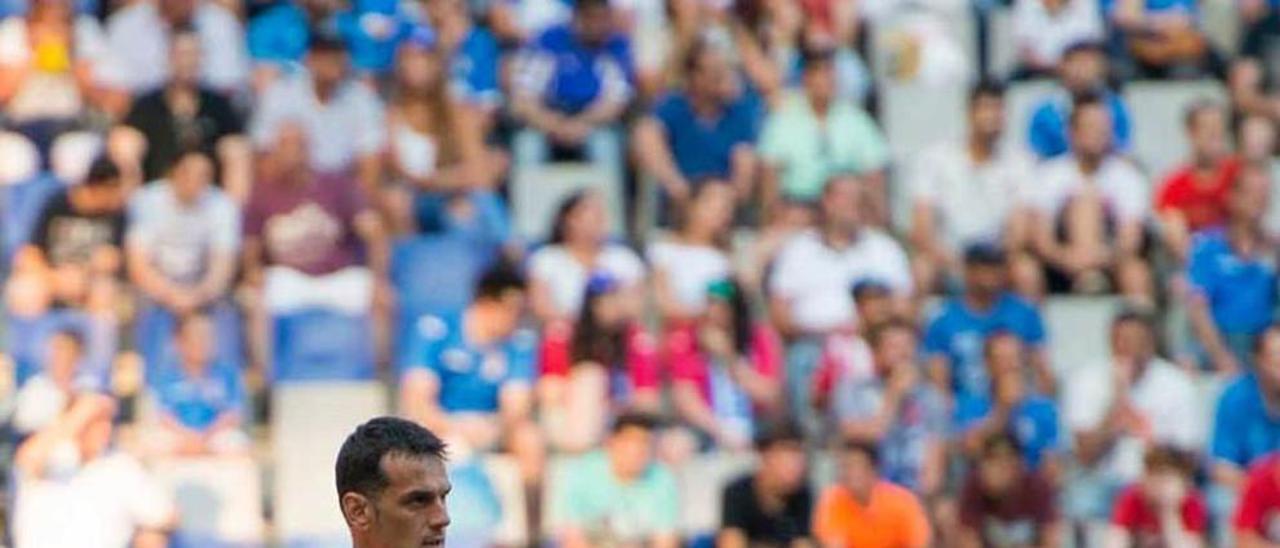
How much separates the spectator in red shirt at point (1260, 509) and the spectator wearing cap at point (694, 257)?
8.14ft

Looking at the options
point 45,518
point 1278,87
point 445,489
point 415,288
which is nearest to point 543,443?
point 415,288

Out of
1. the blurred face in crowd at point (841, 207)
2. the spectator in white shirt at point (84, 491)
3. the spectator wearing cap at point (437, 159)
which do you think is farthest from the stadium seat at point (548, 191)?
the spectator in white shirt at point (84, 491)

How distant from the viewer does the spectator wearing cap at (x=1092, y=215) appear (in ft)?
51.3

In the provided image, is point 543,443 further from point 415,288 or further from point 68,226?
point 68,226

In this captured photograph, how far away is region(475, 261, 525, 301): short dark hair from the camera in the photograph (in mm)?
14234

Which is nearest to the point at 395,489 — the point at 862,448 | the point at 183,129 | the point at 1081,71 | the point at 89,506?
the point at 89,506

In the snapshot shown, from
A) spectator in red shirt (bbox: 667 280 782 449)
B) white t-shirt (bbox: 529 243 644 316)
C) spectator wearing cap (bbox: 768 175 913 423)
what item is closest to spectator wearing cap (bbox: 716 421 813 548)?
spectator in red shirt (bbox: 667 280 782 449)

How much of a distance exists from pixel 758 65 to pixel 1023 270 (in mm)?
1887

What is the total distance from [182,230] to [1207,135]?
497cm

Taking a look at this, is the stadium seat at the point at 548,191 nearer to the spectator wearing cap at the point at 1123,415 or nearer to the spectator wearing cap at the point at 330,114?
the spectator wearing cap at the point at 330,114

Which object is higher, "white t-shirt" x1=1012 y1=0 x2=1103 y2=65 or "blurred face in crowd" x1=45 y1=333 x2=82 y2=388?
"white t-shirt" x1=1012 y1=0 x2=1103 y2=65

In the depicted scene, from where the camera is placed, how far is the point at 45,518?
1336cm

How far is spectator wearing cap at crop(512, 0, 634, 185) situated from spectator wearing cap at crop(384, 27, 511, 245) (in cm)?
42

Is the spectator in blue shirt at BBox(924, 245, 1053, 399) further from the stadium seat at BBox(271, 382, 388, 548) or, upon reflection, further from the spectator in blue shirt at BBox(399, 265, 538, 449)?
the stadium seat at BBox(271, 382, 388, 548)
